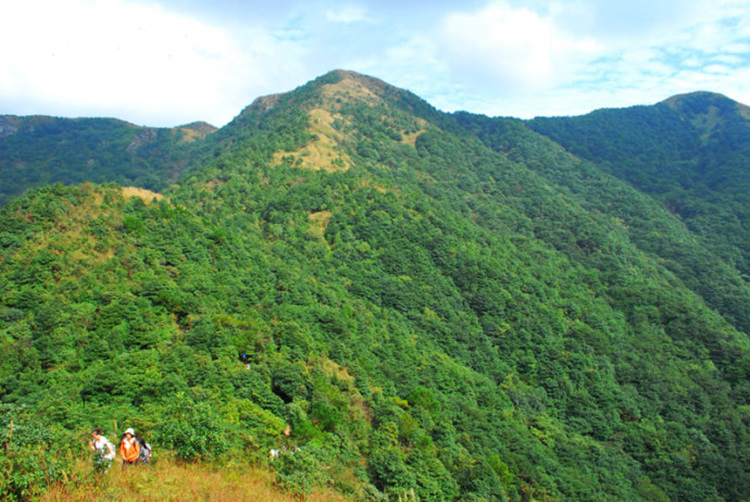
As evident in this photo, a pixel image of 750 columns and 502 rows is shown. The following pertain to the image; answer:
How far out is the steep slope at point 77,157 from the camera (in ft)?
509

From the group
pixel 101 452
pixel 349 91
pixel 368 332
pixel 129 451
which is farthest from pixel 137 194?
pixel 349 91

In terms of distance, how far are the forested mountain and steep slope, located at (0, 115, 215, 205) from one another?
62648 millimetres

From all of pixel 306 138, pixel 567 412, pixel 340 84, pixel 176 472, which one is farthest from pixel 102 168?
pixel 176 472

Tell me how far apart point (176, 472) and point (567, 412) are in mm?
63234

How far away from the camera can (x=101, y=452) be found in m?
12.4

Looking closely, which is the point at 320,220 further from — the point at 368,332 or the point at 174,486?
the point at 174,486

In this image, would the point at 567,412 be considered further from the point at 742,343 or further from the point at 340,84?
the point at 340,84

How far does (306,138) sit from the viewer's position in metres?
110

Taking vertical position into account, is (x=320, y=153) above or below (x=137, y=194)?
above

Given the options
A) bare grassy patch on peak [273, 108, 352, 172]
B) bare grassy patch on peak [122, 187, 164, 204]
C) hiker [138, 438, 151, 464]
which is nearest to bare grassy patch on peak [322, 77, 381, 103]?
bare grassy patch on peak [273, 108, 352, 172]

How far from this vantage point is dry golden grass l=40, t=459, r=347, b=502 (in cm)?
1079

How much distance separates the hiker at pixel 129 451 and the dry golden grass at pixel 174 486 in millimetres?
251

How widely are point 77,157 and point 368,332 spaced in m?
167

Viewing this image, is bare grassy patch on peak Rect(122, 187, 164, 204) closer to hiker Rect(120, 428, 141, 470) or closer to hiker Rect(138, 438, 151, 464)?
hiker Rect(138, 438, 151, 464)
